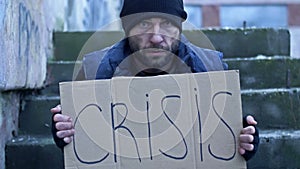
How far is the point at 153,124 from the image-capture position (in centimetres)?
186

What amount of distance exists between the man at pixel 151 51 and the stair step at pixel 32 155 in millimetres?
552

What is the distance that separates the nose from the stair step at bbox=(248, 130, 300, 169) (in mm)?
858

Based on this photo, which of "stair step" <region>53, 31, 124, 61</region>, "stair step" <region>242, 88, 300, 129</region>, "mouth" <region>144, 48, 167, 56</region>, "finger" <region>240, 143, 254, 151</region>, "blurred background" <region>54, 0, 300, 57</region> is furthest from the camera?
"blurred background" <region>54, 0, 300, 57</region>

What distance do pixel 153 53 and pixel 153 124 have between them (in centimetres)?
38

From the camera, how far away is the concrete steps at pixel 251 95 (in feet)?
8.83

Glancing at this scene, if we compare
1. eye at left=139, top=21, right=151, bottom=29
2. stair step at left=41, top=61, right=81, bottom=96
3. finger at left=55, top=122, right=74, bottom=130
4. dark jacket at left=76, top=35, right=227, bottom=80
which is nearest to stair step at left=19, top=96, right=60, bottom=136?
stair step at left=41, top=61, right=81, bottom=96

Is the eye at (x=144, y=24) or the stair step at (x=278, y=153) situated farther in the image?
the stair step at (x=278, y=153)

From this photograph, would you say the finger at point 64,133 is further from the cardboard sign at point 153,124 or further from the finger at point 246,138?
the finger at point 246,138

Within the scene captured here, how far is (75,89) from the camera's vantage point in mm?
1867

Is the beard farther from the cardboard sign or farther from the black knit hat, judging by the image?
the cardboard sign

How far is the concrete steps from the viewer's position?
2691 mm

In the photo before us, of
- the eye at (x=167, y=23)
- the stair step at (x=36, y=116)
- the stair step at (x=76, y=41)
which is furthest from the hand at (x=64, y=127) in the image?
the stair step at (x=76, y=41)

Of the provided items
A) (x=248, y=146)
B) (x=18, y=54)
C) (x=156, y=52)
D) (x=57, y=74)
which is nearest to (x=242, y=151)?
(x=248, y=146)

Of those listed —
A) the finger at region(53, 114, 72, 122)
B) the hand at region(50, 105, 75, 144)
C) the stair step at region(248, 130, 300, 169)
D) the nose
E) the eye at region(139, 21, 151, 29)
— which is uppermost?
the eye at region(139, 21, 151, 29)
